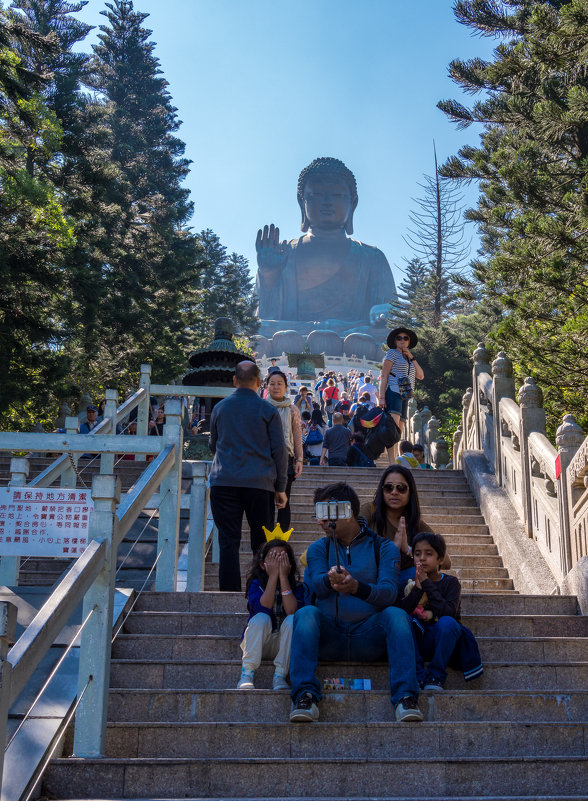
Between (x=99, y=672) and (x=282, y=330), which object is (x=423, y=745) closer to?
(x=99, y=672)

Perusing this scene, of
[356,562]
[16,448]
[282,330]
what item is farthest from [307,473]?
[282,330]

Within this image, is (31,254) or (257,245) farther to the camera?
(257,245)

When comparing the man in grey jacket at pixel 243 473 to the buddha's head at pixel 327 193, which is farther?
the buddha's head at pixel 327 193

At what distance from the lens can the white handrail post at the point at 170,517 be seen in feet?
17.2

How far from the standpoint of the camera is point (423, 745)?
3611 millimetres

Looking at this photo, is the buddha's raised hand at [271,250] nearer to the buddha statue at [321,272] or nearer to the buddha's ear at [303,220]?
the buddha statue at [321,272]

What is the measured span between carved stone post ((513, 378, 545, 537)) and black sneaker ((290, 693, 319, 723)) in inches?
157

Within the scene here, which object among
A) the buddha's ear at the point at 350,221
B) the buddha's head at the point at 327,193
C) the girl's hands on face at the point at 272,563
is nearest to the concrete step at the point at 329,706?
the girl's hands on face at the point at 272,563

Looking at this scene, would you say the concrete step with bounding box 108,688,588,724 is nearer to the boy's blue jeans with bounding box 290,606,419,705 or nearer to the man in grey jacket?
the boy's blue jeans with bounding box 290,606,419,705

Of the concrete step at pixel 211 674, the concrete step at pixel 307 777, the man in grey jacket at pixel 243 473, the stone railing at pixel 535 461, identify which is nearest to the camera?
the concrete step at pixel 307 777

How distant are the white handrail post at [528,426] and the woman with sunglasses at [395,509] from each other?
2.65 metres

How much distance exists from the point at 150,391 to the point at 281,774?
341 inches

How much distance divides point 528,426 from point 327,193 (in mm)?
46282

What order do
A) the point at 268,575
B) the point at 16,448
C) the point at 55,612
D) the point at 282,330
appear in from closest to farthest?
the point at 55,612 → the point at 268,575 → the point at 16,448 → the point at 282,330
